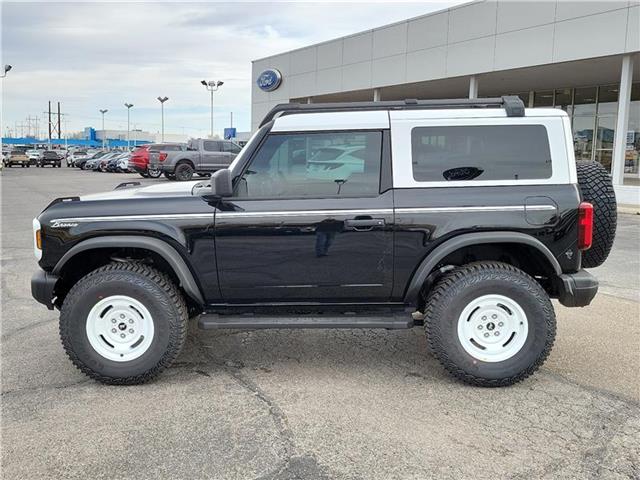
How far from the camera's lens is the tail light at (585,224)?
12.7ft

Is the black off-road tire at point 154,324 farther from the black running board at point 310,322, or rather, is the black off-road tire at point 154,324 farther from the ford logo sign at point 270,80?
the ford logo sign at point 270,80

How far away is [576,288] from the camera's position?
3959 millimetres

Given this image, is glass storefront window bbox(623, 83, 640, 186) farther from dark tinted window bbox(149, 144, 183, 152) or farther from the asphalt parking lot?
the asphalt parking lot

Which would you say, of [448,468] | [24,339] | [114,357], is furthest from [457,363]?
[24,339]

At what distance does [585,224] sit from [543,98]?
2400cm

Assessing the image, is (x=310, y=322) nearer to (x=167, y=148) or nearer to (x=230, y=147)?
(x=230, y=147)

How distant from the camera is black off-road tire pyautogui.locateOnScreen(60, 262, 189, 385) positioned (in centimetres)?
395

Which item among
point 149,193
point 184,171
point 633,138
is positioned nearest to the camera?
point 149,193

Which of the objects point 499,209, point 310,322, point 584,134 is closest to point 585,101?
point 584,134

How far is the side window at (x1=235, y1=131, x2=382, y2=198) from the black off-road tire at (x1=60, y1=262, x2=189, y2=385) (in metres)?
0.95

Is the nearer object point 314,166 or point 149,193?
point 314,166

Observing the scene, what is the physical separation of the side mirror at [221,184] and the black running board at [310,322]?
3.00 feet

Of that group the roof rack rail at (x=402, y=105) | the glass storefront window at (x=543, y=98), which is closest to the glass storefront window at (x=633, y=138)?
the glass storefront window at (x=543, y=98)

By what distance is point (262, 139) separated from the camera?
13.4 ft
